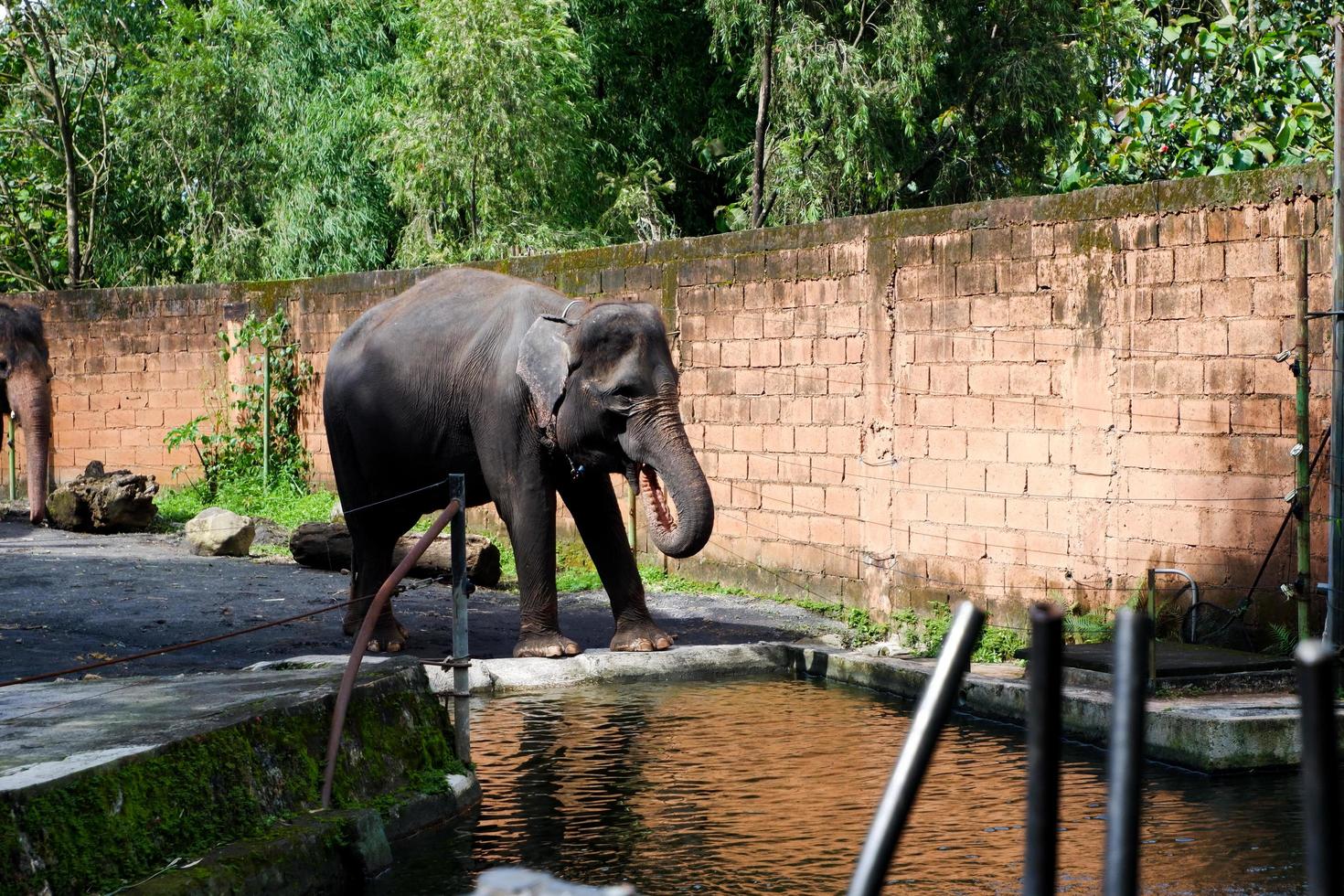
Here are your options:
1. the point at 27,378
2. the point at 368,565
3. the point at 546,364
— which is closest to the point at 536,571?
the point at 546,364

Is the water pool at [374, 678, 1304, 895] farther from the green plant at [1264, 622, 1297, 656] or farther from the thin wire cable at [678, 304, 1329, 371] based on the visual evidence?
the thin wire cable at [678, 304, 1329, 371]

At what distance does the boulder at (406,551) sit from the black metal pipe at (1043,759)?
1008 centimetres

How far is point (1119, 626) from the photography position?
54.7 inches

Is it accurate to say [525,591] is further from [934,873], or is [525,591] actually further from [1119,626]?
[1119,626]

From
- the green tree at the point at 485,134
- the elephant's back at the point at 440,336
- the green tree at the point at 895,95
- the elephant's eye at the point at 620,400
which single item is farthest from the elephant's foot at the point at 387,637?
the green tree at the point at 895,95

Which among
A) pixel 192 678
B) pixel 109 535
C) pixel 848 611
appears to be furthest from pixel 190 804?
pixel 109 535

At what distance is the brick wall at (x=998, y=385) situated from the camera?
845 cm

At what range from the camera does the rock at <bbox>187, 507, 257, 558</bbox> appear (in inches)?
541

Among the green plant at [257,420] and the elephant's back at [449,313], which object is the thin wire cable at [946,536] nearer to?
the elephant's back at [449,313]

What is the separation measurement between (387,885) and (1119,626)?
14.0 ft

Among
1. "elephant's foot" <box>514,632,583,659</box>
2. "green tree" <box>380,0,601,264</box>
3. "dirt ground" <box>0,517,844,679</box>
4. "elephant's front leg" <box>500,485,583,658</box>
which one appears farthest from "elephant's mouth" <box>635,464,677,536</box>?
"green tree" <box>380,0,601,264</box>

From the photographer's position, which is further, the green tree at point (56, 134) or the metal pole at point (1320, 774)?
the green tree at point (56, 134)

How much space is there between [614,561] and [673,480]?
896mm

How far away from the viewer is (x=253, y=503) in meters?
17.0
